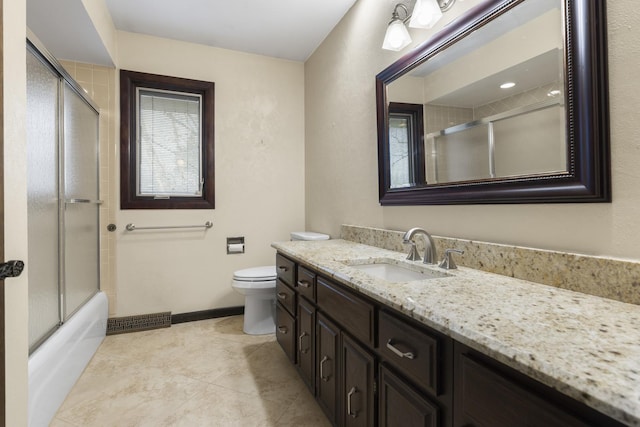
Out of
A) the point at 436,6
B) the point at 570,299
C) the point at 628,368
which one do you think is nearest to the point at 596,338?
the point at 628,368

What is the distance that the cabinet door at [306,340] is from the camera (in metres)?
1.54

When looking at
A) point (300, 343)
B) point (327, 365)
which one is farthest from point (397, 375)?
point (300, 343)

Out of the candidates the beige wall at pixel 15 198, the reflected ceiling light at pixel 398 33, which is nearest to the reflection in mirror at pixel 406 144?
the reflected ceiling light at pixel 398 33

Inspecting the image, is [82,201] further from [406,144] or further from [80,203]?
[406,144]

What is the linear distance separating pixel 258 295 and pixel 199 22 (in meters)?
2.18

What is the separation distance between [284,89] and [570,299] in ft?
9.36

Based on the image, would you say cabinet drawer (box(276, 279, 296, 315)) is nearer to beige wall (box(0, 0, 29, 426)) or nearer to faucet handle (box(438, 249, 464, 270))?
faucet handle (box(438, 249, 464, 270))

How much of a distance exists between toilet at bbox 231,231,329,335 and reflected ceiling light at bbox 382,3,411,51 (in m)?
1.41

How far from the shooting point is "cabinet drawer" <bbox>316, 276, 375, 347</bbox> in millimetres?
1060

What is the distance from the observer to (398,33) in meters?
1.64

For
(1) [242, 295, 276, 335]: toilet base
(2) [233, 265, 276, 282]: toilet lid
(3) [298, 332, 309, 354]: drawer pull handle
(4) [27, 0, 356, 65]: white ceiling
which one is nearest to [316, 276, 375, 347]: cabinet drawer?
(3) [298, 332, 309, 354]: drawer pull handle

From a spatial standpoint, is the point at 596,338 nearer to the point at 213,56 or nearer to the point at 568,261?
the point at 568,261

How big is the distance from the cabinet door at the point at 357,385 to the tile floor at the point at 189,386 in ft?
1.34

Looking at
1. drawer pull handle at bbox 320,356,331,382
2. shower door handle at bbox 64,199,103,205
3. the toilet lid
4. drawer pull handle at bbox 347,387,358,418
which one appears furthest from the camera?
the toilet lid
